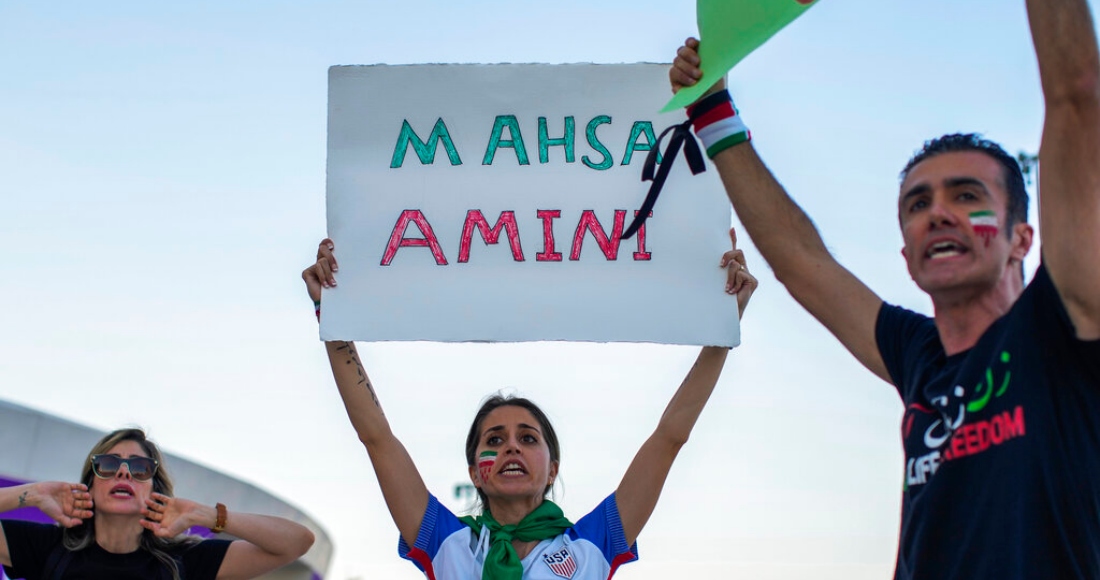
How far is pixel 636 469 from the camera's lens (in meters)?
3.96

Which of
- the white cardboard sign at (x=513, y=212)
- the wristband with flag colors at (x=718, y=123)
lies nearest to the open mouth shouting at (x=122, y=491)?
the white cardboard sign at (x=513, y=212)

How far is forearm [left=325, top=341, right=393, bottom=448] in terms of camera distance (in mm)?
→ 3908

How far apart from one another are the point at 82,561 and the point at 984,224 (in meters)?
3.29

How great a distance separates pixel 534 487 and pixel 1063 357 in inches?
86.3

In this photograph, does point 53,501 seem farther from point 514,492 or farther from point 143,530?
point 514,492

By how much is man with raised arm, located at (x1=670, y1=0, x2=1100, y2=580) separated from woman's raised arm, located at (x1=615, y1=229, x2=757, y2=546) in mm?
1426

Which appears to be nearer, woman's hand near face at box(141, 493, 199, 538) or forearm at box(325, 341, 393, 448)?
forearm at box(325, 341, 393, 448)

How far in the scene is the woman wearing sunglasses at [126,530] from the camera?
13.8 feet

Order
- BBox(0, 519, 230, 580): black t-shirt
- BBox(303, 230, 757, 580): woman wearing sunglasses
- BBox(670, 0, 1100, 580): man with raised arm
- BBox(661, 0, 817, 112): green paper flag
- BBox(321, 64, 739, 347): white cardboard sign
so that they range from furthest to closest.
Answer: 1. BBox(0, 519, 230, 580): black t-shirt
2. BBox(321, 64, 739, 347): white cardboard sign
3. BBox(303, 230, 757, 580): woman wearing sunglasses
4. BBox(661, 0, 817, 112): green paper flag
5. BBox(670, 0, 1100, 580): man with raised arm

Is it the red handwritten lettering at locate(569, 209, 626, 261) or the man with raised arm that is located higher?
the red handwritten lettering at locate(569, 209, 626, 261)

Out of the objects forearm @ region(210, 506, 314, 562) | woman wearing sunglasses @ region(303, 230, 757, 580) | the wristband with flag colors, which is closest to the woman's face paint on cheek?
woman wearing sunglasses @ region(303, 230, 757, 580)

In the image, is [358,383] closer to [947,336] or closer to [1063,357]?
[947,336]

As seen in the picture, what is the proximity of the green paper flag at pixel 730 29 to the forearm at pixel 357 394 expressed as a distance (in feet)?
5.44

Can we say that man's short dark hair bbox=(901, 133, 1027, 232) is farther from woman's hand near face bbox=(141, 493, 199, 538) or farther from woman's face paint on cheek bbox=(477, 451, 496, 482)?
woman's hand near face bbox=(141, 493, 199, 538)
